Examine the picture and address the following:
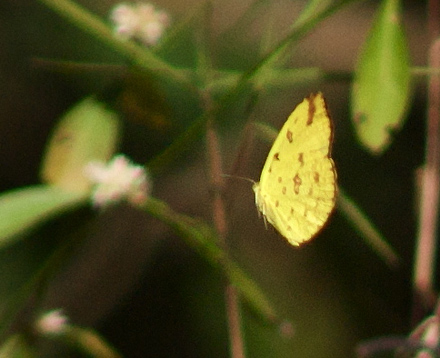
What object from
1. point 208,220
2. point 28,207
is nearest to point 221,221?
point 28,207

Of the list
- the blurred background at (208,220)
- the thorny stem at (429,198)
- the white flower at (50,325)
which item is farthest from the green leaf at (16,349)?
the blurred background at (208,220)

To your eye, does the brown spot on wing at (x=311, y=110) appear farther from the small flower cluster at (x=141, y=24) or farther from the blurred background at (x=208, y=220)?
the blurred background at (x=208, y=220)

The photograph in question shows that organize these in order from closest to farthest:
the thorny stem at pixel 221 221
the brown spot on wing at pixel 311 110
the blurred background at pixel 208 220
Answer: the brown spot on wing at pixel 311 110 → the thorny stem at pixel 221 221 → the blurred background at pixel 208 220

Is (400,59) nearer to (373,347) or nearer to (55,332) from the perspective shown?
(373,347)

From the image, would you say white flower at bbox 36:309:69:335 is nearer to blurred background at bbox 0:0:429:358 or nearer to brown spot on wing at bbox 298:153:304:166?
brown spot on wing at bbox 298:153:304:166

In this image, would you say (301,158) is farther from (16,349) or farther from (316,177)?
(16,349)

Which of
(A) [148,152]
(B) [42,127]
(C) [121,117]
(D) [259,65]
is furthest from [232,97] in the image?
(B) [42,127]
